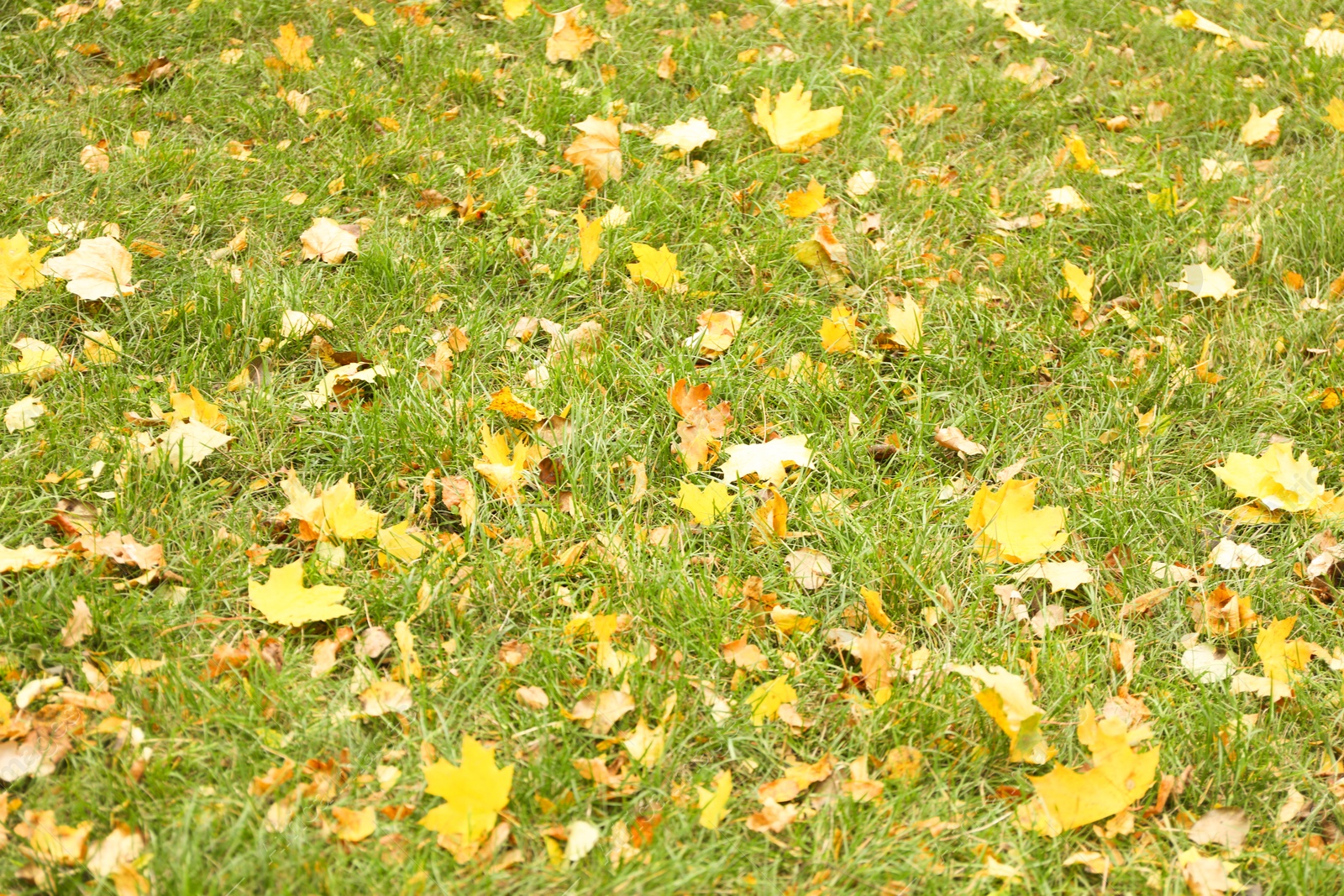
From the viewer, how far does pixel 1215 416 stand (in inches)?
106

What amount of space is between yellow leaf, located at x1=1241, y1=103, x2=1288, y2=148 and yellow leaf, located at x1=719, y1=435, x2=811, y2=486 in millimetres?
2258

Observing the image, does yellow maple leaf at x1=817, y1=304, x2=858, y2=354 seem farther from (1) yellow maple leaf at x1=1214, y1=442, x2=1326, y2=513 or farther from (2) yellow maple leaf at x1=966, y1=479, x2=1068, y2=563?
(1) yellow maple leaf at x1=1214, y1=442, x2=1326, y2=513

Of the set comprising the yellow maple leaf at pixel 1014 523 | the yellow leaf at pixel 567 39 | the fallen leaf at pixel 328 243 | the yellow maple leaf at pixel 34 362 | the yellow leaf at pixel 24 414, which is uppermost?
the yellow leaf at pixel 567 39

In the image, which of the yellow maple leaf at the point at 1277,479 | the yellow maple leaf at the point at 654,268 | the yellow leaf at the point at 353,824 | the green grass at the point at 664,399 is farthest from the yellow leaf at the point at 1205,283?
the yellow leaf at the point at 353,824

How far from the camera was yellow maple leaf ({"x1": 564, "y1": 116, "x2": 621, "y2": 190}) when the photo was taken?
320 cm

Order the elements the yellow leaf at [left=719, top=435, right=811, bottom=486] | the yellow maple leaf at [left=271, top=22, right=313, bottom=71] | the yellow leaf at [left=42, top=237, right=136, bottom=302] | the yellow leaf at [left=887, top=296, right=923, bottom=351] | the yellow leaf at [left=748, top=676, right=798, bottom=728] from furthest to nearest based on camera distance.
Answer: the yellow maple leaf at [left=271, top=22, right=313, bottom=71], the yellow leaf at [left=887, top=296, right=923, bottom=351], the yellow leaf at [left=42, top=237, right=136, bottom=302], the yellow leaf at [left=719, top=435, right=811, bottom=486], the yellow leaf at [left=748, top=676, right=798, bottom=728]

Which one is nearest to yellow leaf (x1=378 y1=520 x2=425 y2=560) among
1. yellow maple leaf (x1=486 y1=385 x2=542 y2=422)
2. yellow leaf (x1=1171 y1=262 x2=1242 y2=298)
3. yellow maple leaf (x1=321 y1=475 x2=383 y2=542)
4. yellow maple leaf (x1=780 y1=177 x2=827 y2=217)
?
yellow maple leaf (x1=321 y1=475 x2=383 y2=542)

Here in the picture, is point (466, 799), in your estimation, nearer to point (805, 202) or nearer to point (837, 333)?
point (837, 333)

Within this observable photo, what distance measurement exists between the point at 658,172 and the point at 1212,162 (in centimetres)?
187

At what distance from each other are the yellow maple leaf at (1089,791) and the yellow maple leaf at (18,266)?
8.43 ft

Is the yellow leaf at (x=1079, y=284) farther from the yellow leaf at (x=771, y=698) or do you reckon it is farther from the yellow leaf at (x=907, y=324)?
the yellow leaf at (x=771, y=698)

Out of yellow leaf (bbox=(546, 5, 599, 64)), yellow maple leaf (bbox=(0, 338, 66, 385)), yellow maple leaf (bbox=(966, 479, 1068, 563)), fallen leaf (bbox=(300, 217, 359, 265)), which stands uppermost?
yellow leaf (bbox=(546, 5, 599, 64))

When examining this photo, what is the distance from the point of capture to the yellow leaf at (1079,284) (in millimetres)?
2941

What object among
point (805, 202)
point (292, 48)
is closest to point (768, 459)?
point (805, 202)
